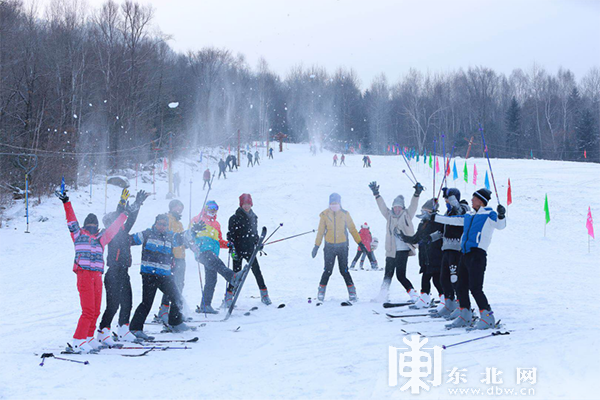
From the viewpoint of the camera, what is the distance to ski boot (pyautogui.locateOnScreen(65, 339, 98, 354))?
477 centimetres

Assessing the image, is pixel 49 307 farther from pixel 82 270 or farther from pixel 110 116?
pixel 110 116

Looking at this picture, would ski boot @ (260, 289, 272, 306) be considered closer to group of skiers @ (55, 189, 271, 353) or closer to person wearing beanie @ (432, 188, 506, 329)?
group of skiers @ (55, 189, 271, 353)

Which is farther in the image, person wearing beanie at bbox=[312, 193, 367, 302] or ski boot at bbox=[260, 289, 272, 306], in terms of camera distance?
ski boot at bbox=[260, 289, 272, 306]

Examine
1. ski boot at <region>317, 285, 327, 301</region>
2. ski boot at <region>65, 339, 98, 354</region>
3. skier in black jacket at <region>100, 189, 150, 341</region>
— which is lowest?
ski boot at <region>317, 285, 327, 301</region>

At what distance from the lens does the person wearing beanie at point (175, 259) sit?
6.27 metres

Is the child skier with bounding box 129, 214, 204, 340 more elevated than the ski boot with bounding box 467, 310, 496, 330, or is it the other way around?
the child skier with bounding box 129, 214, 204, 340

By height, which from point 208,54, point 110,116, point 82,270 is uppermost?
point 208,54

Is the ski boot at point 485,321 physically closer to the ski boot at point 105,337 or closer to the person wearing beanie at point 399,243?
the person wearing beanie at point 399,243

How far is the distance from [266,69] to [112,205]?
56.2m

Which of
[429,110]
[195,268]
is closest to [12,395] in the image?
[195,268]

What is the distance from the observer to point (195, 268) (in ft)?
38.3

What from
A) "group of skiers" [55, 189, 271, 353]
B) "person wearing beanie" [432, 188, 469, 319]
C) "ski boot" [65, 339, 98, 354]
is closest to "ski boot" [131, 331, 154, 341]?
"group of skiers" [55, 189, 271, 353]

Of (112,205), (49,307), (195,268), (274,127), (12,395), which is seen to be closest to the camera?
(12,395)

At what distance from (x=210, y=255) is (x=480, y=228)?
361 centimetres
